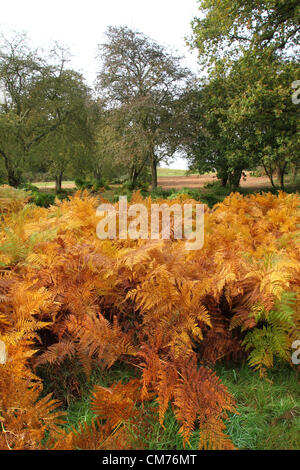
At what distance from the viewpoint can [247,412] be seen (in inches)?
58.5

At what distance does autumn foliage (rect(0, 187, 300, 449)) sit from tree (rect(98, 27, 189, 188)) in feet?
53.8

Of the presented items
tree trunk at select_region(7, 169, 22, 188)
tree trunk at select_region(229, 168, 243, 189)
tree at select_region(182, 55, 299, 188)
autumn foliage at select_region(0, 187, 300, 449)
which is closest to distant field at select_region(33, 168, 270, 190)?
tree trunk at select_region(229, 168, 243, 189)

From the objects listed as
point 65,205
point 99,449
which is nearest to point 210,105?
point 65,205

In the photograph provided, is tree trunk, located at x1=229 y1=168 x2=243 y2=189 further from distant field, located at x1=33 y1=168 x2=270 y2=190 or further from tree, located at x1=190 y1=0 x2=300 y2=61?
tree, located at x1=190 y1=0 x2=300 y2=61

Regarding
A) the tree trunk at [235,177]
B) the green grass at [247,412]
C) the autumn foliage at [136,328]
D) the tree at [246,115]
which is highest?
the tree at [246,115]

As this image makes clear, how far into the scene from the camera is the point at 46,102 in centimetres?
2158

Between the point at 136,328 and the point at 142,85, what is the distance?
18943 mm

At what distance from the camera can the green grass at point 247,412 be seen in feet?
4.29

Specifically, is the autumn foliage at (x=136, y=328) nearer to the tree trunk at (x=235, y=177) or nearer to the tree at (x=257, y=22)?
the tree at (x=257, y=22)

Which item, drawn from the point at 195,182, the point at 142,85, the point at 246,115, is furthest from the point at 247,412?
the point at 195,182

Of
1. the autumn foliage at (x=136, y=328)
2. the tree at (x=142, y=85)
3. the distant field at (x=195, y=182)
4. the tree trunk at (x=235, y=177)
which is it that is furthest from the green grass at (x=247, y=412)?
the distant field at (x=195, y=182)

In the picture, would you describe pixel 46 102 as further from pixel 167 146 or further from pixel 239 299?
pixel 239 299

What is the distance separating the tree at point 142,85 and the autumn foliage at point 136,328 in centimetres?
1640

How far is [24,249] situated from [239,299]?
139cm
